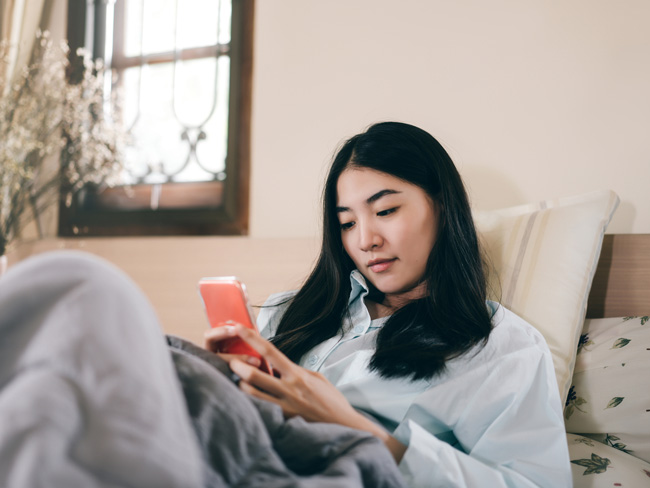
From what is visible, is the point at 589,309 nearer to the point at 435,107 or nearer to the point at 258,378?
the point at 435,107

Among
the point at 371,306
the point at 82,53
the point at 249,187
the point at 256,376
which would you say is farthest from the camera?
the point at 82,53

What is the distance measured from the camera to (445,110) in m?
1.49

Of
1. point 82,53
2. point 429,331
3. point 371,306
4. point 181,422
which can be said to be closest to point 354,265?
point 371,306

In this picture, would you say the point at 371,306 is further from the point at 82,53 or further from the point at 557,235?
the point at 82,53

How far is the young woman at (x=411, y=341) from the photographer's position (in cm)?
78

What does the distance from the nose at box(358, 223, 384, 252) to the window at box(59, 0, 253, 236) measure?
0.78 metres

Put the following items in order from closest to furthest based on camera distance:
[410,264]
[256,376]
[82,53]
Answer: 1. [256,376]
2. [410,264]
3. [82,53]

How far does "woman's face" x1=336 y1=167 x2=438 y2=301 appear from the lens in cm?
107

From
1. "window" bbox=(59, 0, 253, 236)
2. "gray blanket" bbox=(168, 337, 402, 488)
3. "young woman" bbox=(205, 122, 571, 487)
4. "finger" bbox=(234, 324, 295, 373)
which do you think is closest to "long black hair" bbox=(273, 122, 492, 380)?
"young woman" bbox=(205, 122, 571, 487)

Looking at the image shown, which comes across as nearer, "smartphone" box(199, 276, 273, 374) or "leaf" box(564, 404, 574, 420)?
"smartphone" box(199, 276, 273, 374)

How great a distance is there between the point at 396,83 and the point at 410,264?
0.69 m

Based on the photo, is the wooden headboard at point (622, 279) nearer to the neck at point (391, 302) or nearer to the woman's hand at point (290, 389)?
the neck at point (391, 302)

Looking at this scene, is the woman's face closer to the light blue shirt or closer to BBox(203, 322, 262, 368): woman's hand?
the light blue shirt

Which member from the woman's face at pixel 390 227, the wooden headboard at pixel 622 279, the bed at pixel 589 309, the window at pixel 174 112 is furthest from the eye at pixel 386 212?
the window at pixel 174 112
